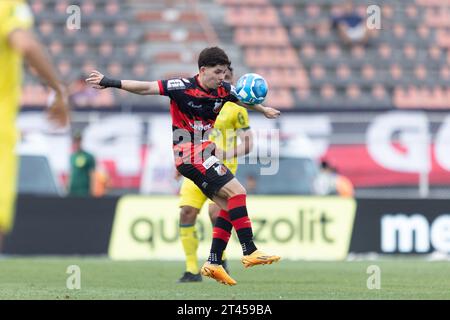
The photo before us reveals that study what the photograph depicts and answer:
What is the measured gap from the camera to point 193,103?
33.8 ft

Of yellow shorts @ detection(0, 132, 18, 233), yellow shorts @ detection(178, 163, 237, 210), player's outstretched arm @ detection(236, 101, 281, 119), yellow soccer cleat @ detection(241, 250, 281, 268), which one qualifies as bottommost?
yellow soccer cleat @ detection(241, 250, 281, 268)

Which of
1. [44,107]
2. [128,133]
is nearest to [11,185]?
[128,133]

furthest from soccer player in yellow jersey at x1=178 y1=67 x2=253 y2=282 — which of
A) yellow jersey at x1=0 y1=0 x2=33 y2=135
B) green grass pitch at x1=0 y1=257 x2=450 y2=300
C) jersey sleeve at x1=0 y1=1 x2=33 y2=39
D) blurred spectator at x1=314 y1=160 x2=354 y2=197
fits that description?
blurred spectator at x1=314 y1=160 x2=354 y2=197

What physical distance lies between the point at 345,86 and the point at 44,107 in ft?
22.0

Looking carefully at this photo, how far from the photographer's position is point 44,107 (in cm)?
2219

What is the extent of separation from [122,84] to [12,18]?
360 cm

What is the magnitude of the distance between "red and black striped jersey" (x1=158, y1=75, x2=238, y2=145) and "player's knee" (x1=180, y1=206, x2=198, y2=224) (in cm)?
183

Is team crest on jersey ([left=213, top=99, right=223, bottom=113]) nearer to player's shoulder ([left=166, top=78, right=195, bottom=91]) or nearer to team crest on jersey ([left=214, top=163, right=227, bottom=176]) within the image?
player's shoulder ([left=166, top=78, right=195, bottom=91])

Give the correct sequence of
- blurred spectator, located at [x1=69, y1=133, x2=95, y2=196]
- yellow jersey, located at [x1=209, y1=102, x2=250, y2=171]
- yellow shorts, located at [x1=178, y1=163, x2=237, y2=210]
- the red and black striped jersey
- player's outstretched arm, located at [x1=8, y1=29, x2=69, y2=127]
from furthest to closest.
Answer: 1. blurred spectator, located at [x1=69, y1=133, x2=95, y2=196]
2. yellow jersey, located at [x1=209, y1=102, x2=250, y2=171]
3. yellow shorts, located at [x1=178, y1=163, x2=237, y2=210]
4. the red and black striped jersey
5. player's outstretched arm, located at [x1=8, y1=29, x2=69, y2=127]

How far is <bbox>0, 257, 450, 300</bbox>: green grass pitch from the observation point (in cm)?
992

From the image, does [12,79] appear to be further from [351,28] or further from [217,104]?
[351,28]

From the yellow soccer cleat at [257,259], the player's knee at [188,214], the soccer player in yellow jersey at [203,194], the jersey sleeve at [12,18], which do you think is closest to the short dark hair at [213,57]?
the yellow soccer cleat at [257,259]

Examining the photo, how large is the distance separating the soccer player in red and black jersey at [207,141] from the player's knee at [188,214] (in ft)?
5.32
